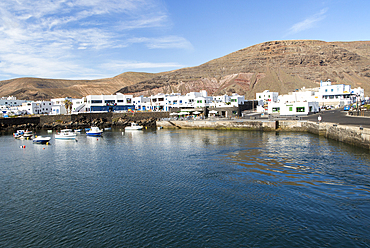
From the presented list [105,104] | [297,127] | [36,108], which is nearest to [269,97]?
[297,127]

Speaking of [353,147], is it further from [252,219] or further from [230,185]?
[252,219]

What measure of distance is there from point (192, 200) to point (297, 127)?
44.1 metres

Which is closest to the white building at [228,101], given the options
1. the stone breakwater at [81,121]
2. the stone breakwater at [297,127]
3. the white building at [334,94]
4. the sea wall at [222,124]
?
the sea wall at [222,124]

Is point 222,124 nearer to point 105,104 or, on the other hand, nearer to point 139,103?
point 139,103

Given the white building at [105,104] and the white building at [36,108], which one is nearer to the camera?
the white building at [105,104]

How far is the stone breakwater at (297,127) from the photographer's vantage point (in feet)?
115

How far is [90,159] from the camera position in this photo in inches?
1420

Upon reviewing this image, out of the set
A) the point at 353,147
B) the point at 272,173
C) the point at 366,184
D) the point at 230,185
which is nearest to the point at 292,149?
the point at 353,147

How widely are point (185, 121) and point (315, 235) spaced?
5994cm

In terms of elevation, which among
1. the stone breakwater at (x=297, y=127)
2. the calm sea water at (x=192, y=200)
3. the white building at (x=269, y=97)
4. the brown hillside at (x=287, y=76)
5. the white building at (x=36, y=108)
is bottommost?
the calm sea water at (x=192, y=200)

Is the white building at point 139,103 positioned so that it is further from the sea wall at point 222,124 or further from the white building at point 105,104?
the sea wall at point 222,124

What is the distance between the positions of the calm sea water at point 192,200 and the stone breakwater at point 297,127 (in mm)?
2187

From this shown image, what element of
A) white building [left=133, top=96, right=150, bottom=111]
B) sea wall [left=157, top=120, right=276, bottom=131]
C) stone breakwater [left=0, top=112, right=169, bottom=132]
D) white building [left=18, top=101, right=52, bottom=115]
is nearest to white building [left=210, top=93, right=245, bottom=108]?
sea wall [left=157, top=120, right=276, bottom=131]

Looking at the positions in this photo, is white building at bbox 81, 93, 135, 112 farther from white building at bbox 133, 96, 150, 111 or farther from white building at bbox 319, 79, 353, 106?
white building at bbox 319, 79, 353, 106
